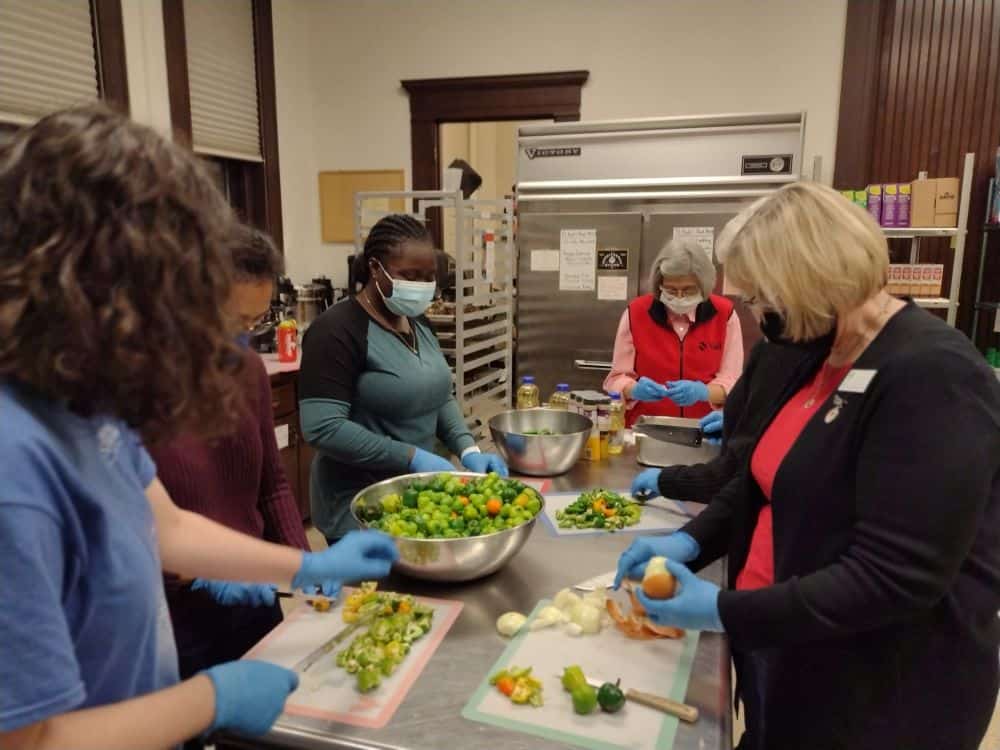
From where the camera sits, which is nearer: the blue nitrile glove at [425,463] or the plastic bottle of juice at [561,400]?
the blue nitrile glove at [425,463]

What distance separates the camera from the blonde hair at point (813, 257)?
3.42 feet

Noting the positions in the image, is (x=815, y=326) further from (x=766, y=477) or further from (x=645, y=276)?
(x=645, y=276)

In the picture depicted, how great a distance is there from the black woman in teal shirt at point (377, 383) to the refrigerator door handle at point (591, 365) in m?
1.93

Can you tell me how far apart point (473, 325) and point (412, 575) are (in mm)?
3015

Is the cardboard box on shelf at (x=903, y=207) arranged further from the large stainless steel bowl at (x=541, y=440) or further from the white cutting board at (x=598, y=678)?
the white cutting board at (x=598, y=678)

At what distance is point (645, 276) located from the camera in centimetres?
375

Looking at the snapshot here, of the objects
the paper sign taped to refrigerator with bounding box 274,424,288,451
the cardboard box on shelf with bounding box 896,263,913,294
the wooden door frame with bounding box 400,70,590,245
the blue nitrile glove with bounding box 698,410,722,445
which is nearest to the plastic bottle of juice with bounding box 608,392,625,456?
the blue nitrile glove with bounding box 698,410,722,445

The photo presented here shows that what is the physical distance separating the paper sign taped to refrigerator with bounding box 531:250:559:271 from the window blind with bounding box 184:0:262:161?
2.02m

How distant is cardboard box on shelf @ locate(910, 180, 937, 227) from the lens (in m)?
3.52

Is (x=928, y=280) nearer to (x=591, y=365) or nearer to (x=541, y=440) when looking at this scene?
(x=591, y=365)

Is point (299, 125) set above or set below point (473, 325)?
above

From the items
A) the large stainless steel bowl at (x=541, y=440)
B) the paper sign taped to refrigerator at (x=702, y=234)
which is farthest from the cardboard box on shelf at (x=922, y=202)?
the large stainless steel bowl at (x=541, y=440)

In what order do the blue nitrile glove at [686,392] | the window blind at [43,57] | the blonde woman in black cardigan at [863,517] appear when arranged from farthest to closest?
the window blind at [43,57], the blue nitrile glove at [686,392], the blonde woman in black cardigan at [863,517]

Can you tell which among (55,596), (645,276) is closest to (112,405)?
(55,596)
